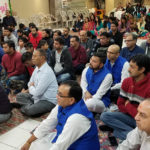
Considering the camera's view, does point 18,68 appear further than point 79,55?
No

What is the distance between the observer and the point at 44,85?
2.60 meters

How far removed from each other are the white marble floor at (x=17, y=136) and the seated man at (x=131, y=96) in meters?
0.91

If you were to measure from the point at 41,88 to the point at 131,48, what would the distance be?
1.70 metres

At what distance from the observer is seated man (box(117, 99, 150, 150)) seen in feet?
3.96

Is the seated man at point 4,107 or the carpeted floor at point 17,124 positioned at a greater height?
the seated man at point 4,107

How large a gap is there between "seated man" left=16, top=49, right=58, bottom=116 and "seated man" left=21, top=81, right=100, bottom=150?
2.97 ft

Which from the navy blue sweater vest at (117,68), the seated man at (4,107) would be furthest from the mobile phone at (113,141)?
the seated man at (4,107)

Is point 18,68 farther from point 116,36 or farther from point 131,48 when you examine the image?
point 116,36

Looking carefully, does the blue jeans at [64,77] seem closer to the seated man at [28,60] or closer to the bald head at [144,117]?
the seated man at [28,60]

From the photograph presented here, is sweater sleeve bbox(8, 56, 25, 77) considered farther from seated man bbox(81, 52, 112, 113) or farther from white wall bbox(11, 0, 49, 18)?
white wall bbox(11, 0, 49, 18)

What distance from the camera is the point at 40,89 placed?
2.59 metres

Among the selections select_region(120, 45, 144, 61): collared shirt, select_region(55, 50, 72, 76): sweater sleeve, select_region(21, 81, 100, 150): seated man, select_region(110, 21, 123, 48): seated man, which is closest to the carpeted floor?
select_region(21, 81, 100, 150): seated man

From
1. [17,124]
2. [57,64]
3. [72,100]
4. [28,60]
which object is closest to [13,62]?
[28,60]

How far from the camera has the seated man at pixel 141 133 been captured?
121 cm
